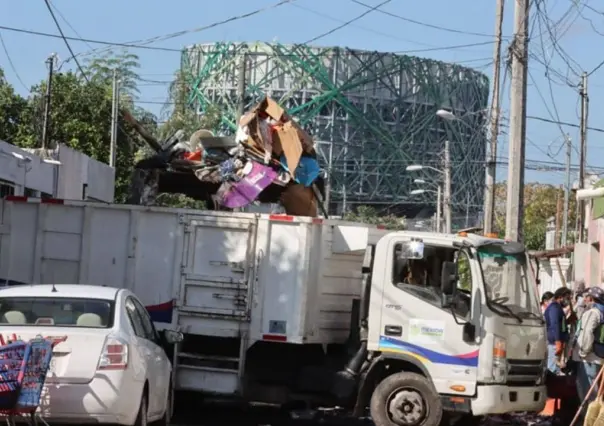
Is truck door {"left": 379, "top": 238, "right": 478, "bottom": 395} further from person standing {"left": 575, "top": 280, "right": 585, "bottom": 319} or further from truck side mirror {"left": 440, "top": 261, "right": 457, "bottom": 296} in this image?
person standing {"left": 575, "top": 280, "right": 585, "bottom": 319}

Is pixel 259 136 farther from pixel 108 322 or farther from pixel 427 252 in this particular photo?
pixel 108 322

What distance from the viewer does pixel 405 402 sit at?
1423 cm

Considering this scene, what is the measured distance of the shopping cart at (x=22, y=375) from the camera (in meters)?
10.1

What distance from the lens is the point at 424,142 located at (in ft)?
375

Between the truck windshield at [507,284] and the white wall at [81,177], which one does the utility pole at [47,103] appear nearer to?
the white wall at [81,177]

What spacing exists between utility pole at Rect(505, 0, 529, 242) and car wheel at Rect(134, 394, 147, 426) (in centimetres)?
870

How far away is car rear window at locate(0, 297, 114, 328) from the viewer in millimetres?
11523

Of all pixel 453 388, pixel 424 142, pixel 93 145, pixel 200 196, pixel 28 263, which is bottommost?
pixel 453 388

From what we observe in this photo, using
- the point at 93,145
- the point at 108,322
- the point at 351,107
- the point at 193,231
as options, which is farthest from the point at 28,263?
the point at 351,107

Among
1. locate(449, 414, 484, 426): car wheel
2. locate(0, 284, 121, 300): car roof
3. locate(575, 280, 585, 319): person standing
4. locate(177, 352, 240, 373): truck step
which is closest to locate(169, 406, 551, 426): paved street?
locate(449, 414, 484, 426): car wheel

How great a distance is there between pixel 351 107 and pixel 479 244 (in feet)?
316

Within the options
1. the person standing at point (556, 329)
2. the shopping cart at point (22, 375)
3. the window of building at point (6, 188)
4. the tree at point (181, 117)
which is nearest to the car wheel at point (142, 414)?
the shopping cart at point (22, 375)

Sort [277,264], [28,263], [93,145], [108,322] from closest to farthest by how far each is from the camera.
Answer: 1. [108,322]
2. [277,264]
3. [28,263]
4. [93,145]

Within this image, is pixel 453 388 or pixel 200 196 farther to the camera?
pixel 200 196
